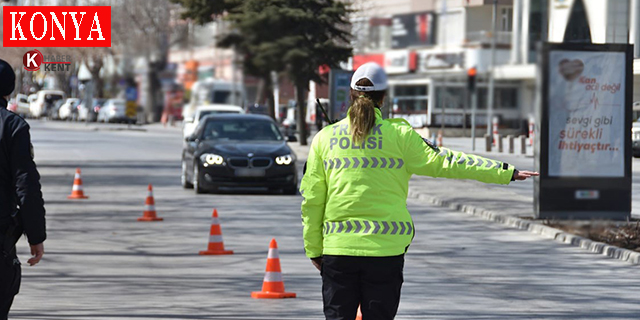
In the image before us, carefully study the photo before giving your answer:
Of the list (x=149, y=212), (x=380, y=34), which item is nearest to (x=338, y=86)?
(x=149, y=212)

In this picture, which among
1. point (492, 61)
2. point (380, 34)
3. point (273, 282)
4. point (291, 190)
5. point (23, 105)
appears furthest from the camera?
point (23, 105)

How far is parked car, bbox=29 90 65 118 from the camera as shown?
90375 millimetres

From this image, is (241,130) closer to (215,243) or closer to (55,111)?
(215,243)

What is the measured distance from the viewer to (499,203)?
21.0 metres

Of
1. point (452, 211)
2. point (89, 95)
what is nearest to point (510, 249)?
point (452, 211)

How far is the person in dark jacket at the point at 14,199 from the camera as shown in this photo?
19.7 feet

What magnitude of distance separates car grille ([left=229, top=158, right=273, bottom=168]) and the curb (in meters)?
2.99

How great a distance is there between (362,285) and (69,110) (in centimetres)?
8007

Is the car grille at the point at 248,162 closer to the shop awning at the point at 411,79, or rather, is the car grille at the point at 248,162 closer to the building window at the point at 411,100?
the building window at the point at 411,100

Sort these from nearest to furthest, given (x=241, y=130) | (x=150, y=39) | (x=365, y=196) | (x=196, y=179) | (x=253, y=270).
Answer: (x=365, y=196) → (x=253, y=270) → (x=196, y=179) → (x=241, y=130) → (x=150, y=39)

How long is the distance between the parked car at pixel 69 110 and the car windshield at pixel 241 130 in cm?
6046

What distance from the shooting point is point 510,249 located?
1491 cm

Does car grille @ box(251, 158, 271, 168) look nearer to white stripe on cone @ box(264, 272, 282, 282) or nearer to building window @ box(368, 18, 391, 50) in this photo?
white stripe on cone @ box(264, 272, 282, 282)

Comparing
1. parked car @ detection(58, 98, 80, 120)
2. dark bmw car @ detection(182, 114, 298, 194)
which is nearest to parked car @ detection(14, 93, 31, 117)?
parked car @ detection(58, 98, 80, 120)
